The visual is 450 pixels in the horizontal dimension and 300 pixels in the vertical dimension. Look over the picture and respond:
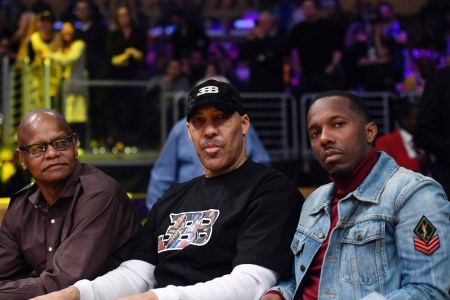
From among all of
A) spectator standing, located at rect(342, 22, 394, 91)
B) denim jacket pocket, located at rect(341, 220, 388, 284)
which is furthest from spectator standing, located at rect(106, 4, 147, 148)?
denim jacket pocket, located at rect(341, 220, 388, 284)

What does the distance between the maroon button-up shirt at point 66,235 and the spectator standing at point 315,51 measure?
6.85 meters

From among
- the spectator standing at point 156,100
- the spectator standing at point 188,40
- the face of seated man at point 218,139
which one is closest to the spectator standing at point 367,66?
the spectator standing at point 188,40

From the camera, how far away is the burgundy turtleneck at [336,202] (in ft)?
11.4

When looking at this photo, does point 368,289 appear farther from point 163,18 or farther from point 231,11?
point 231,11

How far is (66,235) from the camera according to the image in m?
4.16

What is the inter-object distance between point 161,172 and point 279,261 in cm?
297

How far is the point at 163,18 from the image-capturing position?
46.7ft

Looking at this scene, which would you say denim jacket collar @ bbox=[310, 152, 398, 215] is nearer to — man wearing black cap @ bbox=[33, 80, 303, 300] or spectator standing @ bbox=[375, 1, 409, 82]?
man wearing black cap @ bbox=[33, 80, 303, 300]

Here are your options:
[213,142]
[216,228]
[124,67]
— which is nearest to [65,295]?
[216,228]

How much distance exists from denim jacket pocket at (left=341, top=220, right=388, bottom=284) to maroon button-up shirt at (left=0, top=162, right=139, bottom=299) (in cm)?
133

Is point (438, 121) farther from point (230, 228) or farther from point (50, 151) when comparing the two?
point (50, 151)

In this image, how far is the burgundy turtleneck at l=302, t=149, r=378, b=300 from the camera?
3480mm

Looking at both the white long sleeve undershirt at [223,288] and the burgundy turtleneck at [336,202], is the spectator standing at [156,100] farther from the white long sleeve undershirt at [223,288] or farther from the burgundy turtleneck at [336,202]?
the burgundy turtleneck at [336,202]

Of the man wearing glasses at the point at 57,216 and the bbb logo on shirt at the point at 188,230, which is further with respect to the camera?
the man wearing glasses at the point at 57,216
